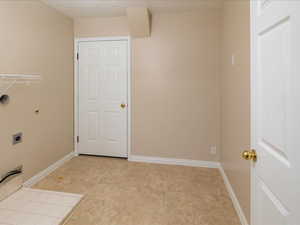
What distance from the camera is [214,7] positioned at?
2.85 m

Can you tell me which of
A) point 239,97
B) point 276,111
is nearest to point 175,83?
→ point 239,97

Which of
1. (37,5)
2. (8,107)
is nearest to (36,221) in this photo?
(8,107)

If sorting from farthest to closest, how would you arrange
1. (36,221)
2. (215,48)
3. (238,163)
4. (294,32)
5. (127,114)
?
(127,114), (215,48), (238,163), (36,221), (294,32)

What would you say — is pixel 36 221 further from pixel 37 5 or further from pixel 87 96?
pixel 37 5

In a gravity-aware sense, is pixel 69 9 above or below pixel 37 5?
above

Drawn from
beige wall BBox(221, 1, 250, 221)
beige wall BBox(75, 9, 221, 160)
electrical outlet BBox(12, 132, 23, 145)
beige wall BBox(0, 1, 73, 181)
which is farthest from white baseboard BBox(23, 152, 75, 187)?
beige wall BBox(221, 1, 250, 221)

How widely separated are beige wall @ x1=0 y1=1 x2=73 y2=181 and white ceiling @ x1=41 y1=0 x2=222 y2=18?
0.21 m

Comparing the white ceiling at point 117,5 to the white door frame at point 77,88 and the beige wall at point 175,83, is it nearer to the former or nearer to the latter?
the beige wall at point 175,83

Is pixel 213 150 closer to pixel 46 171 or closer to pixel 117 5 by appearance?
pixel 46 171

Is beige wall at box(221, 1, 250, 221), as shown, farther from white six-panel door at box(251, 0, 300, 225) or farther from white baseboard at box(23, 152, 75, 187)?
white baseboard at box(23, 152, 75, 187)

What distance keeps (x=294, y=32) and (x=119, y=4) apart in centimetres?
265

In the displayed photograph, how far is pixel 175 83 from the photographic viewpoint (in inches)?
122

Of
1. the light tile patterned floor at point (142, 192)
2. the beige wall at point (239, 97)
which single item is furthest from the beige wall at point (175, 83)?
the beige wall at point (239, 97)

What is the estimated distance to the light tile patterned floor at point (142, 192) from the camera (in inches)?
72.1
